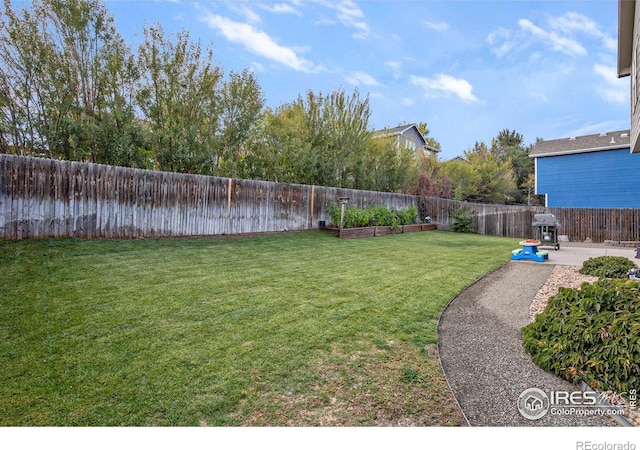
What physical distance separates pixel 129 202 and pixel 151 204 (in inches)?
17.2

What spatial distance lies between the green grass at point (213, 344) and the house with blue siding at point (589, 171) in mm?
17590

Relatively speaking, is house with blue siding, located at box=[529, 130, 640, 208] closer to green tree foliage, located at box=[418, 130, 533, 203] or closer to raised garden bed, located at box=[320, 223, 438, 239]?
green tree foliage, located at box=[418, 130, 533, 203]

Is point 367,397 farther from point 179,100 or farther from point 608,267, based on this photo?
point 179,100

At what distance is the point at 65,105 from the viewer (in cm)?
636

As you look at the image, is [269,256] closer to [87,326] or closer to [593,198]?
[87,326]

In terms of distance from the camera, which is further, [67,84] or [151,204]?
[151,204]

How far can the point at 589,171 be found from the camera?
17516 mm

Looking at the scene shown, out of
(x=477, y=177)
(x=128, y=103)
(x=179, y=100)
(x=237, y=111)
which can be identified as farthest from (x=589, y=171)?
(x=128, y=103)

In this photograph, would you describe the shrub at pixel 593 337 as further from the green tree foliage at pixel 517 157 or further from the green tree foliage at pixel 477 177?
the green tree foliage at pixel 517 157

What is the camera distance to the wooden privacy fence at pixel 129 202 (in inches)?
216

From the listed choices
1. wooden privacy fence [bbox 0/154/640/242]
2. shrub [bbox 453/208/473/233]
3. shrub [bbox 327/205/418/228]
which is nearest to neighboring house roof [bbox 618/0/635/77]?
wooden privacy fence [bbox 0/154/640/242]

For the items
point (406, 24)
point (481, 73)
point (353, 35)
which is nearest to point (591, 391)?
point (406, 24)

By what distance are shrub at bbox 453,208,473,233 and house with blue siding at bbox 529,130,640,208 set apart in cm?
814
